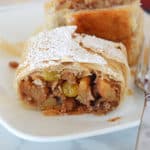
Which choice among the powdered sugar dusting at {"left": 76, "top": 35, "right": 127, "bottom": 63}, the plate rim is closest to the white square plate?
the plate rim

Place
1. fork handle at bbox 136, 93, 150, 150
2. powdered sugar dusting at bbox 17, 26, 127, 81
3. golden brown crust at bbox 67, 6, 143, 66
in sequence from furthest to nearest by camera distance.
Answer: golden brown crust at bbox 67, 6, 143, 66 → powdered sugar dusting at bbox 17, 26, 127, 81 → fork handle at bbox 136, 93, 150, 150

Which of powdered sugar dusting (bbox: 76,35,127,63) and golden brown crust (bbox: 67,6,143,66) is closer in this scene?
powdered sugar dusting (bbox: 76,35,127,63)

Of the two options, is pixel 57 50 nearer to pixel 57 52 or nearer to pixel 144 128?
pixel 57 52

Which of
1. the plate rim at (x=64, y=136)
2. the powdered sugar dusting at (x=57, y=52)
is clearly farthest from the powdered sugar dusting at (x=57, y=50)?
the plate rim at (x=64, y=136)

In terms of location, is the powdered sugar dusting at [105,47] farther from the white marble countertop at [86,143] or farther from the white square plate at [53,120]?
the white marble countertop at [86,143]

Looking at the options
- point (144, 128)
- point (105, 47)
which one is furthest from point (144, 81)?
point (144, 128)

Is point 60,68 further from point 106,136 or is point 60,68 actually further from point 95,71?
point 106,136

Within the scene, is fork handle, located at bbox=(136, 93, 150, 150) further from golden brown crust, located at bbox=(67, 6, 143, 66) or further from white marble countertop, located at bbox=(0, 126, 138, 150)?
golden brown crust, located at bbox=(67, 6, 143, 66)
